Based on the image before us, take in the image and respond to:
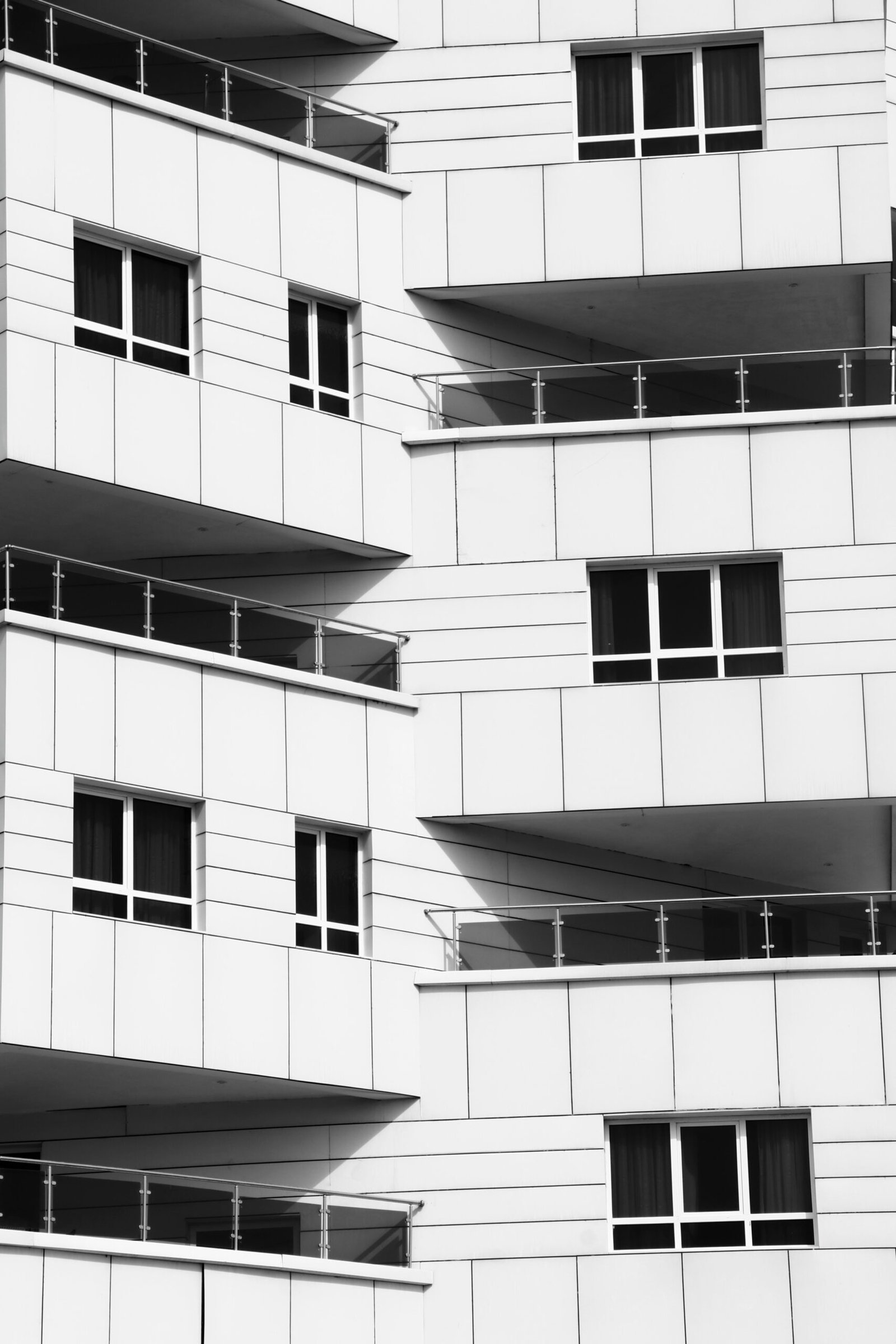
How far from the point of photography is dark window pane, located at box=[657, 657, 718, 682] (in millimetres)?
30969

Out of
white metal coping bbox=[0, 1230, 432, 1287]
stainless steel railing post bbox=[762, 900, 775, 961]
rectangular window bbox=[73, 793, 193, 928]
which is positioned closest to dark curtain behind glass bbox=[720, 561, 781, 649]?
stainless steel railing post bbox=[762, 900, 775, 961]

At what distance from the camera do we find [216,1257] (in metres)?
25.8

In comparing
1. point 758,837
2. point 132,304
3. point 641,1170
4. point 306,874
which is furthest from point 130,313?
point 641,1170

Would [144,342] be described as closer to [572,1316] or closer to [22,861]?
[22,861]

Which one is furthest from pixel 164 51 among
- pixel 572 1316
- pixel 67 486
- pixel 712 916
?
pixel 572 1316

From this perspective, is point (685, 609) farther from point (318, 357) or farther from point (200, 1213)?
point (200, 1213)

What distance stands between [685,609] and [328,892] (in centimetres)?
600

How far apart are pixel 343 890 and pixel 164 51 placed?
10849 millimetres

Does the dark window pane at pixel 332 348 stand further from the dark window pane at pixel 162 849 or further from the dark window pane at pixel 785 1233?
the dark window pane at pixel 785 1233

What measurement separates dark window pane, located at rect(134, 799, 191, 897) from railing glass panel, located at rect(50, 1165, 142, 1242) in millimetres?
3619

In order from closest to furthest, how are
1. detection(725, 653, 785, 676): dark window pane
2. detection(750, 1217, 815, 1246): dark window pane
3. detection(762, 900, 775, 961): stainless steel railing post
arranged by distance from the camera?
detection(750, 1217, 815, 1246): dark window pane
detection(762, 900, 775, 961): stainless steel railing post
detection(725, 653, 785, 676): dark window pane

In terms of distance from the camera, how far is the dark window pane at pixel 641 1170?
92.7ft

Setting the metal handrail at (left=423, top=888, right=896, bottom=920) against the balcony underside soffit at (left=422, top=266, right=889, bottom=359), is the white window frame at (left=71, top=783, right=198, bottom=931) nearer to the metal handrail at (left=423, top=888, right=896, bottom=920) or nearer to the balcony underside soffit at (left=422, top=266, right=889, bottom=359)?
the metal handrail at (left=423, top=888, right=896, bottom=920)

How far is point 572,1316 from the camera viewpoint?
90.6 ft
